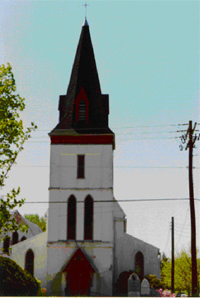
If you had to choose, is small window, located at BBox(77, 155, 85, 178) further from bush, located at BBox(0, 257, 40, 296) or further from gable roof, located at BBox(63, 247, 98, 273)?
bush, located at BBox(0, 257, 40, 296)

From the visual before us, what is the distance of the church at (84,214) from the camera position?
22328 mm

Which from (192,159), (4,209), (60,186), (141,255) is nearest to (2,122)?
(4,209)

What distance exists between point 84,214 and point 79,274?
3.09 m

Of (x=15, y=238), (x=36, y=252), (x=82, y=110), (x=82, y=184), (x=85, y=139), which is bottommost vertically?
(x=36, y=252)

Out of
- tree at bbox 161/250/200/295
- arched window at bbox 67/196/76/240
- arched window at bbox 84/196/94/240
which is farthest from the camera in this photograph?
tree at bbox 161/250/200/295

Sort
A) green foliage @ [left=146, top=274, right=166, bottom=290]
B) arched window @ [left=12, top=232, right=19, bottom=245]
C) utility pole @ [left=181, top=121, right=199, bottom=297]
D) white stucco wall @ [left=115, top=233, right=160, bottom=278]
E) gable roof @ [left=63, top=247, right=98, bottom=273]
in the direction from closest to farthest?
utility pole @ [left=181, top=121, right=199, bottom=297]
green foliage @ [left=146, top=274, right=166, bottom=290]
gable roof @ [left=63, top=247, right=98, bottom=273]
white stucco wall @ [left=115, top=233, right=160, bottom=278]
arched window @ [left=12, top=232, right=19, bottom=245]

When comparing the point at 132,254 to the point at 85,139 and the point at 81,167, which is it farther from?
the point at 85,139

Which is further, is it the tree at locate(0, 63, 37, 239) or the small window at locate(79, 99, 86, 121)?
the small window at locate(79, 99, 86, 121)

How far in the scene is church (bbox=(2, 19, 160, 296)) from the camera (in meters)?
22.3

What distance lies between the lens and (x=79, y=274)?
2189 cm

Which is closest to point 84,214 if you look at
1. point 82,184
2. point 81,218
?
point 81,218

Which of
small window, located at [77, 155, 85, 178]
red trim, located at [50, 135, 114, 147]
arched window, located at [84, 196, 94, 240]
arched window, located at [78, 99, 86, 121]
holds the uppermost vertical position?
arched window, located at [78, 99, 86, 121]

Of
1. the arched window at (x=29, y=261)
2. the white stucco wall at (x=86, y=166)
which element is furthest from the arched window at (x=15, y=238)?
the white stucco wall at (x=86, y=166)

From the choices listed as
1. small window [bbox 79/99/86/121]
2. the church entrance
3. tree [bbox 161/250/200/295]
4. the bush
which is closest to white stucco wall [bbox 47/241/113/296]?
the church entrance
